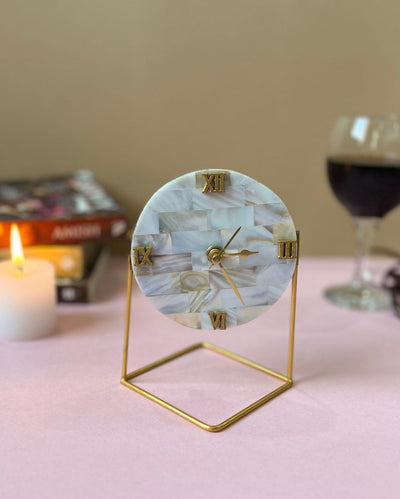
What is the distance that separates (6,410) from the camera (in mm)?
467

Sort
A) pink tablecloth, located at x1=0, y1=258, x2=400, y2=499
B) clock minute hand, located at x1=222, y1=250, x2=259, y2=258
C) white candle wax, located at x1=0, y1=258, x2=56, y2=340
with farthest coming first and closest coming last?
1. white candle wax, located at x1=0, y1=258, x2=56, y2=340
2. clock minute hand, located at x1=222, y1=250, x2=259, y2=258
3. pink tablecloth, located at x1=0, y1=258, x2=400, y2=499

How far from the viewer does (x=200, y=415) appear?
A: 18.3 inches

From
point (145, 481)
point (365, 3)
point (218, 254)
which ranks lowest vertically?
point (145, 481)

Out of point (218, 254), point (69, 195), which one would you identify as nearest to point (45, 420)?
point (218, 254)

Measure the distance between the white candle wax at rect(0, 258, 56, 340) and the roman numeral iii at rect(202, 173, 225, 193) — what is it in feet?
0.82

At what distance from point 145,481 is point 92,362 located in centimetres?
20

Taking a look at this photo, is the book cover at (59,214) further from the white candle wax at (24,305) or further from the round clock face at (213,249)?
the round clock face at (213,249)

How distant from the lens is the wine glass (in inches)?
26.3

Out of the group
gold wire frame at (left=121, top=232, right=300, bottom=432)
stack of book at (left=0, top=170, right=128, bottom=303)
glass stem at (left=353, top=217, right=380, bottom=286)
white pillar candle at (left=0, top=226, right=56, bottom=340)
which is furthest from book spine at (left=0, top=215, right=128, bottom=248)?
glass stem at (left=353, top=217, right=380, bottom=286)

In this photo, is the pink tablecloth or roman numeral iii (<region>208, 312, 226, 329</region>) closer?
the pink tablecloth

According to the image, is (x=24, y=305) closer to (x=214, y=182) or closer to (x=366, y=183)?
(x=214, y=182)

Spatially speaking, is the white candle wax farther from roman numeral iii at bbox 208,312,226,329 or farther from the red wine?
the red wine

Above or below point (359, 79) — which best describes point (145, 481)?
below

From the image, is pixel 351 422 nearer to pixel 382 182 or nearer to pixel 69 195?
pixel 382 182
